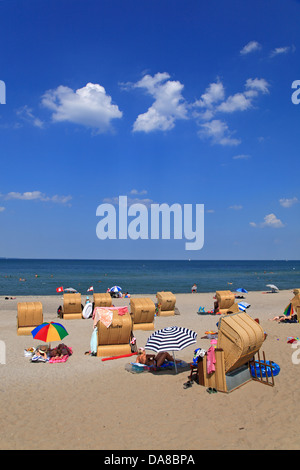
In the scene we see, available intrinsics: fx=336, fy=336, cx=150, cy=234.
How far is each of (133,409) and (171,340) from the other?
285 centimetres

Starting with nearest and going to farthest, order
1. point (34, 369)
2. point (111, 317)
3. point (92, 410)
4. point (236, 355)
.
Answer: point (92, 410)
point (236, 355)
point (34, 369)
point (111, 317)

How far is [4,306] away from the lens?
3147 cm

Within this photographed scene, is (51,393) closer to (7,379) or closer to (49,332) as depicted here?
(7,379)

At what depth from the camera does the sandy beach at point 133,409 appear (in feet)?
22.7

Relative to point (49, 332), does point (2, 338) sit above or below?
below

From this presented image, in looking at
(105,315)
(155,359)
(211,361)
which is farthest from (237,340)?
(105,315)

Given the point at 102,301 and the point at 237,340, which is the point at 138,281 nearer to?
the point at 102,301

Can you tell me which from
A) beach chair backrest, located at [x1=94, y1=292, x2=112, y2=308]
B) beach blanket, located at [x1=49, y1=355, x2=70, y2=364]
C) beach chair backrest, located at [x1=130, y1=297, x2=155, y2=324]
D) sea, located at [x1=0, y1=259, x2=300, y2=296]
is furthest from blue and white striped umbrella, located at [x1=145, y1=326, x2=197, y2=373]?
sea, located at [x1=0, y1=259, x2=300, y2=296]

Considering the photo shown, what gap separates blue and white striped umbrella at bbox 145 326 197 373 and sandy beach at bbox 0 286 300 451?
1013mm

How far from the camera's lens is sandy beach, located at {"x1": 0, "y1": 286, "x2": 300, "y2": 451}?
6934 millimetres
